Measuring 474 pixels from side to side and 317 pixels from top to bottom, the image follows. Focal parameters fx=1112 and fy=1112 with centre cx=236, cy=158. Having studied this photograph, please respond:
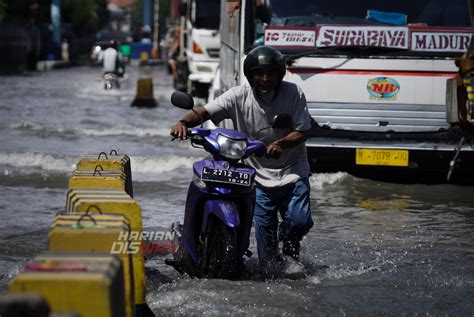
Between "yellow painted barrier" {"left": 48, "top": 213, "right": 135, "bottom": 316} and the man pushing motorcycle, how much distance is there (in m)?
1.93

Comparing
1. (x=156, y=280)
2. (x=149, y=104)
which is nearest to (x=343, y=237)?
(x=156, y=280)

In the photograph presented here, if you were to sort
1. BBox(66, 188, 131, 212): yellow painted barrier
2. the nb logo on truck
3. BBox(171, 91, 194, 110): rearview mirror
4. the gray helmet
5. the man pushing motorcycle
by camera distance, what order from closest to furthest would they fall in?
BBox(66, 188, 131, 212): yellow painted barrier → BBox(171, 91, 194, 110): rearview mirror → the gray helmet → the man pushing motorcycle → the nb logo on truck

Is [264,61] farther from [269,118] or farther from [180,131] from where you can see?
[180,131]

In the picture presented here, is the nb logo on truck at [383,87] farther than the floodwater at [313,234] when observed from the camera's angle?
Yes

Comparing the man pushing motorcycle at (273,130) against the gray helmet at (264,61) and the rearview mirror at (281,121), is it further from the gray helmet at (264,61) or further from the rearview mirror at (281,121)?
the rearview mirror at (281,121)

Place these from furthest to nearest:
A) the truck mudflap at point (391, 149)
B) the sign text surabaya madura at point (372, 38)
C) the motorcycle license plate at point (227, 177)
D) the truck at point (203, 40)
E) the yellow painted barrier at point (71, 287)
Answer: the truck at point (203, 40), the truck mudflap at point (391, 149), the sign text surabaya madura at point (372, 38), the motorcycle license plate at point (227, 177), the yellow painted barrier at point (71, 287)

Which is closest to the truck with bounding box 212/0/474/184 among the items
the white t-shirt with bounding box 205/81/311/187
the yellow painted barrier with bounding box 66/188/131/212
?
the white t-shirt with bounding box 205/81/311/187

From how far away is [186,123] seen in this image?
23.1 feet

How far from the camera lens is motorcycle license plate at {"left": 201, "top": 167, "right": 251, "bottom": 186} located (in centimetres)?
680

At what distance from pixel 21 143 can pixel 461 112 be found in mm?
9174

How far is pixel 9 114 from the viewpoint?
23.5m

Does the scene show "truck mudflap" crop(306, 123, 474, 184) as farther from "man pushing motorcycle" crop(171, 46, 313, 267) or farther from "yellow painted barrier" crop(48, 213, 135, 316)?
"yellow painted barrier" crop(48, 213, 135, 316)

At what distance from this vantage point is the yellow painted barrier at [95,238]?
16.7 ft

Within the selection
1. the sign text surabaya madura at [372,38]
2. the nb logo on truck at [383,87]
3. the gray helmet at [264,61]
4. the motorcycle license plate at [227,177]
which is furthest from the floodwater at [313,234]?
the sign text surabaya madura at [372,38]
